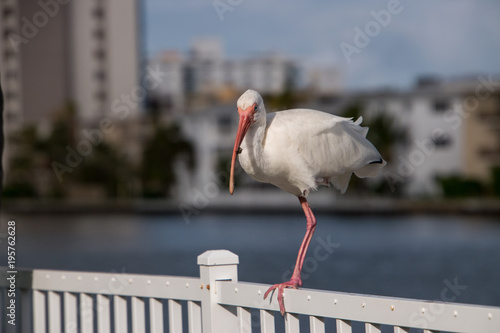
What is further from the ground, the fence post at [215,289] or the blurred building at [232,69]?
the blurred building at [232,69]

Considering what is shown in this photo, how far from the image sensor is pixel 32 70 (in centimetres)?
8050

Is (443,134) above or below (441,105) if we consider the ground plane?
below

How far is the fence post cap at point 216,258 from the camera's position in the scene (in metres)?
3.59

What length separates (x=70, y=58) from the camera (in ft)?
271

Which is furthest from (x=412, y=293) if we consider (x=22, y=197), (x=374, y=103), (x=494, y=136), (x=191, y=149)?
(x=22, y=197)

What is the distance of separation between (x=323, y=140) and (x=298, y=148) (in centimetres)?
17

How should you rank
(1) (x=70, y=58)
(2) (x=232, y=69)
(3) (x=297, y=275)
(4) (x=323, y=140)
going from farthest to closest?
(2) (x=232, y=69) → (1) (x=70, y=58) → (4) (x=323, y=140) → (3) (x=297, y=275)

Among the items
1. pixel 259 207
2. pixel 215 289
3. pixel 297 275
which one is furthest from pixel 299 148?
pixel 259 207

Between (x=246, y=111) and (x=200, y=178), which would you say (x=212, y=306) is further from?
(x=200, y=178)

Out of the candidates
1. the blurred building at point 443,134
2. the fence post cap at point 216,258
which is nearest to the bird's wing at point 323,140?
the fence post cap at point 216,258

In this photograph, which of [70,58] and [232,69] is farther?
[232,69]

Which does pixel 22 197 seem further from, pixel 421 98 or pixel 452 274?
pixel 452 274

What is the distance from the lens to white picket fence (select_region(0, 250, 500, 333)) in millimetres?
2783

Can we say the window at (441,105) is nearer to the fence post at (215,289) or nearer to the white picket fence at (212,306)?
the white picket fence at (212,306)
